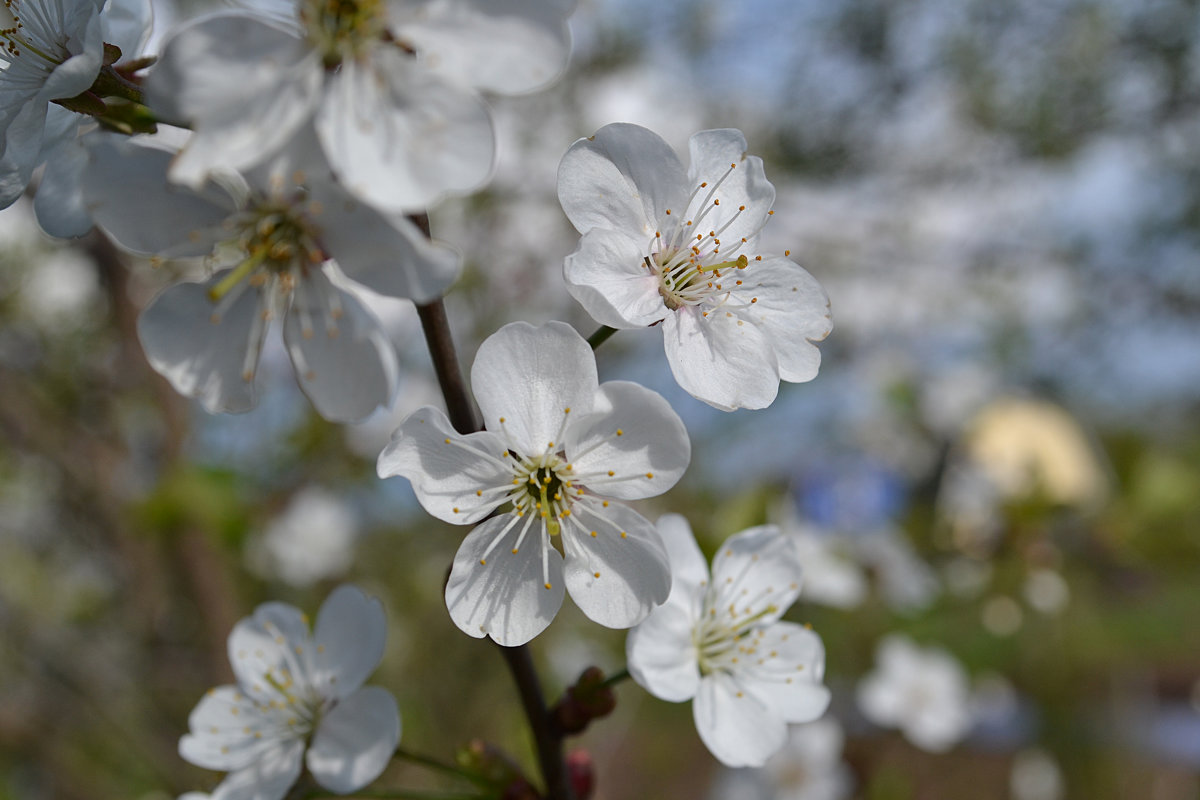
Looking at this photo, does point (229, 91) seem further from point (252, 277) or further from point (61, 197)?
point (61, 197)

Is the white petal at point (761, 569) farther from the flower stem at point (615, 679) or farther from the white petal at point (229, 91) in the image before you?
the white petal at point (229, 91)

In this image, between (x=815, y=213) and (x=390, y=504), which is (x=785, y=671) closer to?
(x=390, y=504)

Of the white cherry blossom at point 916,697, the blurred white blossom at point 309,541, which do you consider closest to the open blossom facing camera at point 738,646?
the white cherry blossom at point 916,697

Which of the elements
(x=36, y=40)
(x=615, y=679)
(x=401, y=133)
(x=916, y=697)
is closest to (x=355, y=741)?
(x=615, y=679)

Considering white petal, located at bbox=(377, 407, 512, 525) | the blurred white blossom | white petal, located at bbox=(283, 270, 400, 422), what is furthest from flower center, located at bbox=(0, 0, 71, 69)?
the blurred white blossom

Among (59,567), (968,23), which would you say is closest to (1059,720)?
(968,23)
